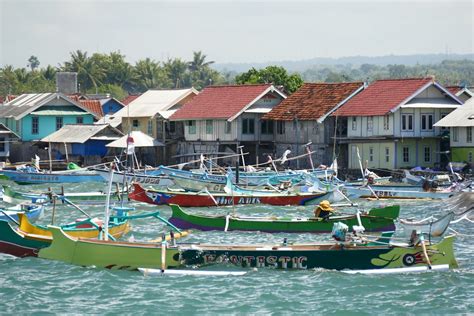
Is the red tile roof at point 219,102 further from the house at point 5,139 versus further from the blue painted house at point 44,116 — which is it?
the house at point 5,139

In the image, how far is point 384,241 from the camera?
30359 mm

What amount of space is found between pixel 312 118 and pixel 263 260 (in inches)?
1288

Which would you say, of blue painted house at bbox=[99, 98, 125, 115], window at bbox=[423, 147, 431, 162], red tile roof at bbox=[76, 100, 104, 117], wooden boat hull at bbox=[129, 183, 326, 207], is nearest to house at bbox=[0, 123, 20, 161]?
red tile roof at bbox=[76, 100, 104, 117]

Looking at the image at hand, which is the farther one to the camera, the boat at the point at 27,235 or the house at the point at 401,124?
the house at the point at 401,124

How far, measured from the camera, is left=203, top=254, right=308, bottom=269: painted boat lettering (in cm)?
2962

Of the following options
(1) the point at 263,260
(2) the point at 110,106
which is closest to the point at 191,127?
(2) the point at 110,106

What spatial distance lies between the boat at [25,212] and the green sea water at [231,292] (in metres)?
3.65

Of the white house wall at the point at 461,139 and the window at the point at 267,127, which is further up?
the window at the point at 267,127

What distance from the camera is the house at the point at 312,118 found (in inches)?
2458

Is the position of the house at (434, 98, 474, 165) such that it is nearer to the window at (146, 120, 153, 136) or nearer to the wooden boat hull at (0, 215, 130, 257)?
the window at (146, 120, 153, 136)

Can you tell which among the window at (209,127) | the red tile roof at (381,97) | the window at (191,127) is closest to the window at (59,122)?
the window at (191,127)

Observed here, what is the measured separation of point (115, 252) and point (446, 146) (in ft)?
111

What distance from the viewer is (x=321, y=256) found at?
29406 millimetres

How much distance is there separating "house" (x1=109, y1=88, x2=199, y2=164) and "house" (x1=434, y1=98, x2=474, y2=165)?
761 inches
